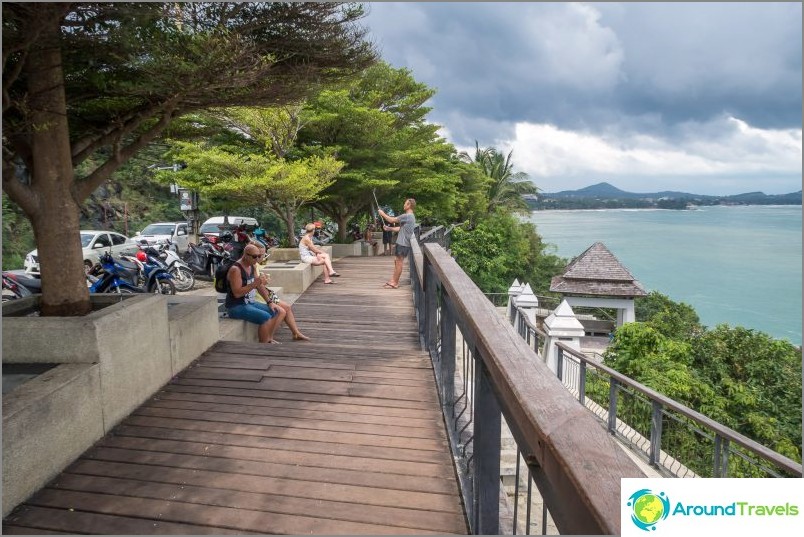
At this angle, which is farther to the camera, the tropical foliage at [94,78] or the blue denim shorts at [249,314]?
the blue denim shorts at [249,314]

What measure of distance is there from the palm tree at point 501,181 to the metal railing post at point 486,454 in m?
39.0

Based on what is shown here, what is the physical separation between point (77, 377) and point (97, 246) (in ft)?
45.4

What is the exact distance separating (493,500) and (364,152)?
14.8 meters

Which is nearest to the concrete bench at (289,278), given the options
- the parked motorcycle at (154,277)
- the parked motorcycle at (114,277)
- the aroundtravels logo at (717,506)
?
the parked motorcycle at (154,277)

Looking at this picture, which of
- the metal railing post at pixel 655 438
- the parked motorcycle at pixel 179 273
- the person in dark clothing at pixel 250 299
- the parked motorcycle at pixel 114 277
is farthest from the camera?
the parked motorcycle at pixel 179 273

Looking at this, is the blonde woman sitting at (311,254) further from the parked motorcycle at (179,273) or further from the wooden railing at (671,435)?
the wooden railing at (671,435)

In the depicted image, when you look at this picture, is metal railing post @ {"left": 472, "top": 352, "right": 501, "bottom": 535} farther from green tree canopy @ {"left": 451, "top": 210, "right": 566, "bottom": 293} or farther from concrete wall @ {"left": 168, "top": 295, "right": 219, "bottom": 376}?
green tree canopy @ {"left": 451, "top": 210, "right": 566, "bottom": 293}

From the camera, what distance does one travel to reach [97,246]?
1466cm

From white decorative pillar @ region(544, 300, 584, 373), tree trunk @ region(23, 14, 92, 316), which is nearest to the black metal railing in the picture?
white decorative pillar @ region(544, 300, 584, 373)

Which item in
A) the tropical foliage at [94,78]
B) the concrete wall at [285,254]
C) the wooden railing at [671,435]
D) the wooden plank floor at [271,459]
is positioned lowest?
the wooden railing at [671,435]

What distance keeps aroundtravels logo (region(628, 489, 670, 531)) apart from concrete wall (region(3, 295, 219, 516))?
8.60ft

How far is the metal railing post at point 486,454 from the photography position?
1893 millimetres

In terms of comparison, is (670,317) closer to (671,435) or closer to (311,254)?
(671,435)

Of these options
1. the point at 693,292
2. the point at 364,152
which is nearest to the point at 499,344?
the point at 364,152
